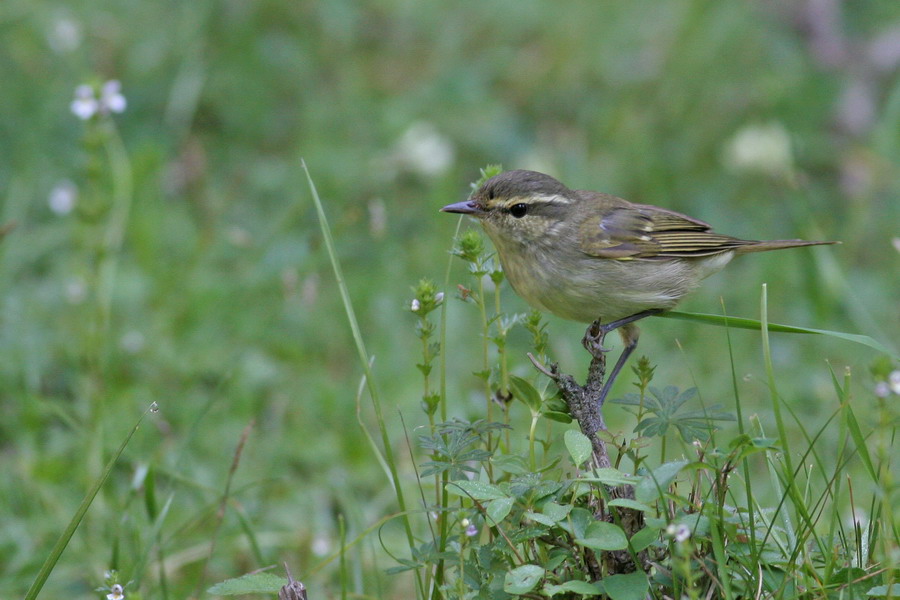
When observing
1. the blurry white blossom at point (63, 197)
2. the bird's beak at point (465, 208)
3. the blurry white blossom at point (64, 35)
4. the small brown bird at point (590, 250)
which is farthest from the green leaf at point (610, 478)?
the blurry white blossom at point (64, 35)

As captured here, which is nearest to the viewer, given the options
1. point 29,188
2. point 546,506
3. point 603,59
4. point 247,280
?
point 546,506

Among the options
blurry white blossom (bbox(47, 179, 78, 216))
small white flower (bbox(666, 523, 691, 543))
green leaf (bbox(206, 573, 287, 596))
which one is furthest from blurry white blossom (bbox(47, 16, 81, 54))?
small white flower (bbox(666, 523, 691, 543))

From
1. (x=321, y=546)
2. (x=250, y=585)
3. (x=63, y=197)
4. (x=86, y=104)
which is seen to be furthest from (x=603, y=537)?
(x=63, y=197)

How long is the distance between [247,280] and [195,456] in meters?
1.24

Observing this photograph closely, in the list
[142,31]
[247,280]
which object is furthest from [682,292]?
[142,31]

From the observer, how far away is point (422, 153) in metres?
6.79

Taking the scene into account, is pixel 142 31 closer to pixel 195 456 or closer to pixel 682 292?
pixel 195 456

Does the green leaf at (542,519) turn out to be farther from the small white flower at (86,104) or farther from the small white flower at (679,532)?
the small white flower at (86,104)

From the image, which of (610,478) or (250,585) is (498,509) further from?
(250,585)

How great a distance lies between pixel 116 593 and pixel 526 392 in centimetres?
111

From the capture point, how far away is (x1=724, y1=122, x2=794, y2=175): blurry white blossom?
7.05m

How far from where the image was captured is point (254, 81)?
707 centimetres

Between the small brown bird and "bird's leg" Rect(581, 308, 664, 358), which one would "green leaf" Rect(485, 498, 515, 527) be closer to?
"bird's leg" Rect(581, 308, 664, 358)

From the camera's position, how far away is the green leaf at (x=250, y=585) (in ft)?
7.62
